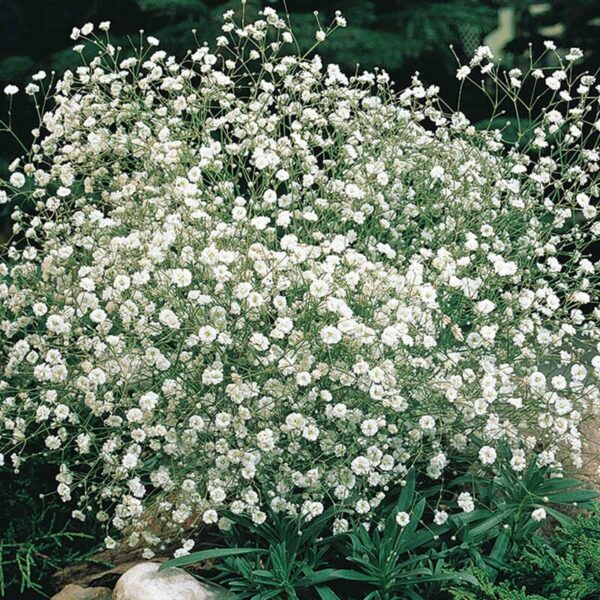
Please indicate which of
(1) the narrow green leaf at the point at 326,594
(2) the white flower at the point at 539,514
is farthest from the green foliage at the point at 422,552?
(2) the white flower at the point at 539,514

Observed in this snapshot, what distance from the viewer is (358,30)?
21.4 ft

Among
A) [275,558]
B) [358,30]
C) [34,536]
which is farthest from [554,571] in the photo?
[358,30]

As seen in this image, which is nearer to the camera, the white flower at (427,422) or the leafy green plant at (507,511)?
the white flower at (427,422)

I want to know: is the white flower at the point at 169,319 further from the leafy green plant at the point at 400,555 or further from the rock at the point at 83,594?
the rock at the point at 83,594

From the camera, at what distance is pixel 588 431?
4.44 meters

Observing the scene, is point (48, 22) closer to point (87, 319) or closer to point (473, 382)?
point (87, 319)

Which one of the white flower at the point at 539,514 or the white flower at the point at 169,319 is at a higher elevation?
the white flower at the point at 169,319

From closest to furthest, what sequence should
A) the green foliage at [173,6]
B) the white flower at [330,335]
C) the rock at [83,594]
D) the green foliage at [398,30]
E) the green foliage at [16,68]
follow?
the white flower at [330,335], the rock at [83,594], the green foliage at [173,6], the green foliage at [398,30], the green foliage at [16,68]

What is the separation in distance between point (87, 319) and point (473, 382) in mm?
1548

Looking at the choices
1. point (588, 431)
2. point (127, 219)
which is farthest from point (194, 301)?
point (588, 431)

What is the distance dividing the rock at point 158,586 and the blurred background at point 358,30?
3.86 meters

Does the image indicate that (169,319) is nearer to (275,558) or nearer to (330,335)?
(330,335)

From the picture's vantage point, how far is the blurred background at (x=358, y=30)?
6531mm

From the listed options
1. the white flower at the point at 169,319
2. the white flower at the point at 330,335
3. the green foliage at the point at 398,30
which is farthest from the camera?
the green foliage at the point at 398,30
